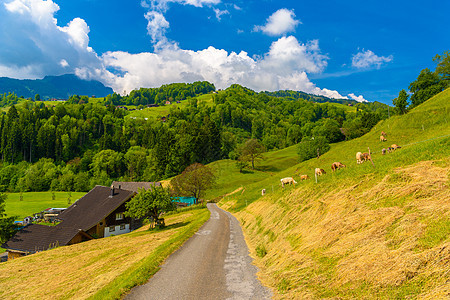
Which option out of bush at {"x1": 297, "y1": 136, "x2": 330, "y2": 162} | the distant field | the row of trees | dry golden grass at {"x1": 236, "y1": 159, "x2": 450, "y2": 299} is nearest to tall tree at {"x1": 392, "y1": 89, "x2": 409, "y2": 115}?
the row of trees

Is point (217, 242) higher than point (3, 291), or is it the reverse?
point (217, 242)

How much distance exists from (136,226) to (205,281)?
2306 inches

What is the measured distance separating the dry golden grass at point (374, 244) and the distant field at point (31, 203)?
96513 millimetres

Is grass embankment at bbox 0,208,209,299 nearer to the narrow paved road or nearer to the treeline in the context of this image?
the narrow paved road

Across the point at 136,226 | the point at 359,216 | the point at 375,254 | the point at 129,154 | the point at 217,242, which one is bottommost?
the point at 136,226

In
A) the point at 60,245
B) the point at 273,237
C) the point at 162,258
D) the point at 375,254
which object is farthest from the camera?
the point at 60,245

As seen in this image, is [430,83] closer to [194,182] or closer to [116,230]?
[194,182]

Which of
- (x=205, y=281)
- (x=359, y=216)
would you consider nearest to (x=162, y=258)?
(x=205, y=281)

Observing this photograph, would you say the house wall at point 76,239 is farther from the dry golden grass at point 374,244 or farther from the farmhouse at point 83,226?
the dry golden grass at point 374,244

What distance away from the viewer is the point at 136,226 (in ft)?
209

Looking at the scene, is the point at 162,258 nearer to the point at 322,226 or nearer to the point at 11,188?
the point at 322,226

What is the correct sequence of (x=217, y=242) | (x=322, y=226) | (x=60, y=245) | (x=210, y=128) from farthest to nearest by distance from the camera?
(x=210, y=128)
(x=60, y=245)
(x=217, y=242)
(x=322, y=226)

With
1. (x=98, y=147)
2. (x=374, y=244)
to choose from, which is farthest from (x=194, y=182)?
(x=98, y=147)

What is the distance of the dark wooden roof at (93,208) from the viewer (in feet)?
181
